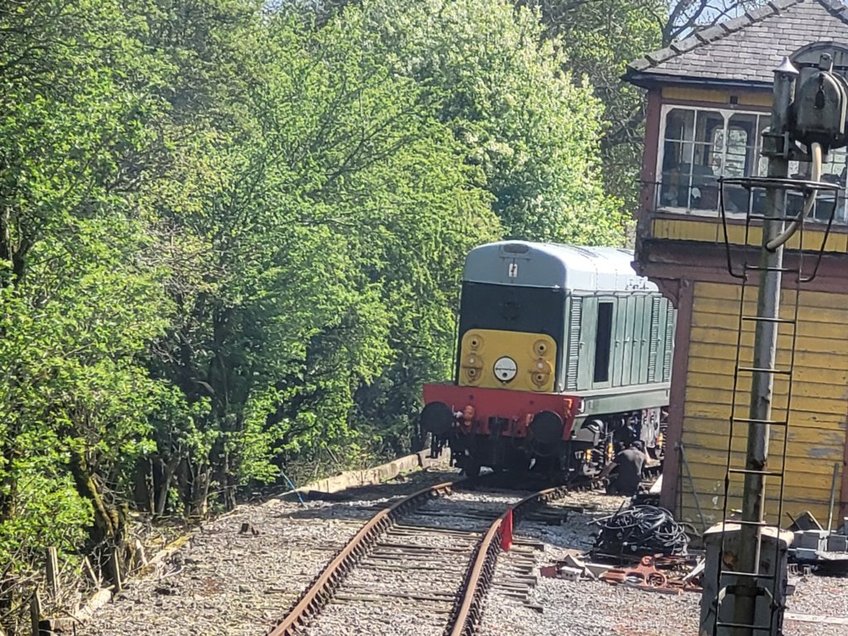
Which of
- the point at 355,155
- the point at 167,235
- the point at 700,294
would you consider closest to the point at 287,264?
the point at 167,235

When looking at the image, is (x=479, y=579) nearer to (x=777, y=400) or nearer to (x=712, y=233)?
(x=777, y=400)

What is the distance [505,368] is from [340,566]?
779cm

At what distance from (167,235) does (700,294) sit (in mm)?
7661

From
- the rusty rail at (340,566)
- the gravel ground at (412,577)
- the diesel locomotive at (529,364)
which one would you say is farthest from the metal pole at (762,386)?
the diesel locomotive at (529,364)

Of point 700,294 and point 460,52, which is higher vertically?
point 460,52

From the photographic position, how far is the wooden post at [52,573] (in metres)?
14.0

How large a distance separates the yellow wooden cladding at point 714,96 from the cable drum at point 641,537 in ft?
15.4

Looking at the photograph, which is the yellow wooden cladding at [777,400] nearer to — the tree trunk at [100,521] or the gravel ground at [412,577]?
the gravel ground at [412,577]

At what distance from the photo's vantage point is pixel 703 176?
57.7ft

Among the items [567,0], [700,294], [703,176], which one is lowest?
[700,294]

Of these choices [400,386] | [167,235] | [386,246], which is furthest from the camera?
[400,386]

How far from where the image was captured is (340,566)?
14133 millimetres

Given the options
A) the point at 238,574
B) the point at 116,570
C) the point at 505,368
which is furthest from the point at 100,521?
the point at 505,368

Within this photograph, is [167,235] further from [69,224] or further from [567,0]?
Result: [567,0]
